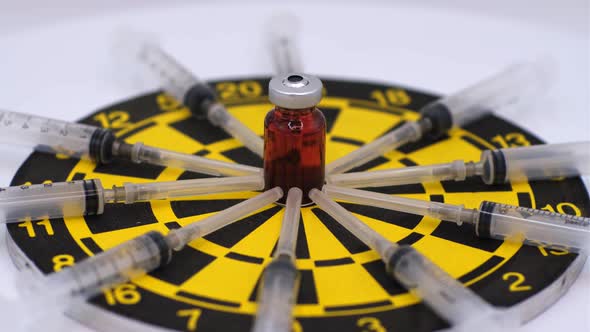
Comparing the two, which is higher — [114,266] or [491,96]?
[491,96]

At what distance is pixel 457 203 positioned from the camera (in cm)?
244

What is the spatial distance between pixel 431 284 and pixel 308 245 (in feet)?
1.26

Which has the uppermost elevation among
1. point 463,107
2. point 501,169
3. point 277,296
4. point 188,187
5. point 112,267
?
point 463,107

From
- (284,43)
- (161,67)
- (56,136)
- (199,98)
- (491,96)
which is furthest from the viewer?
(284,43)

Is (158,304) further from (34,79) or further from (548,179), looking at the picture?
(34,79)

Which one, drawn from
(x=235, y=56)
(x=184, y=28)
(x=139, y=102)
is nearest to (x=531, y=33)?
→ (x=235, y=56)

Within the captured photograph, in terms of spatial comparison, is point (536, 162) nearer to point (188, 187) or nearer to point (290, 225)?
point (290, 225)

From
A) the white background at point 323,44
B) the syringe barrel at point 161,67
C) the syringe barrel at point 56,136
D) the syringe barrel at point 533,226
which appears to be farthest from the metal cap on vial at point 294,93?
the white background at point 323,44

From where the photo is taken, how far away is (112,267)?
6.58ft

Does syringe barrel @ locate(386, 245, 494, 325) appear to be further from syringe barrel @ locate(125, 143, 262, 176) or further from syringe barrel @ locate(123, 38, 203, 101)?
syringe barrel @ locate(123, 38, 203, 101)

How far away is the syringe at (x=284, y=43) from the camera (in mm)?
3182

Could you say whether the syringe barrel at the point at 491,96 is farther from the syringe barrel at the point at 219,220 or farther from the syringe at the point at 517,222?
the syringe barrel at the point at 219,220

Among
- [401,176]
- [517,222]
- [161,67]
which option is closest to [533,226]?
[517,222]

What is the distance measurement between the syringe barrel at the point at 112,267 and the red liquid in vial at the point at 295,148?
421mm
